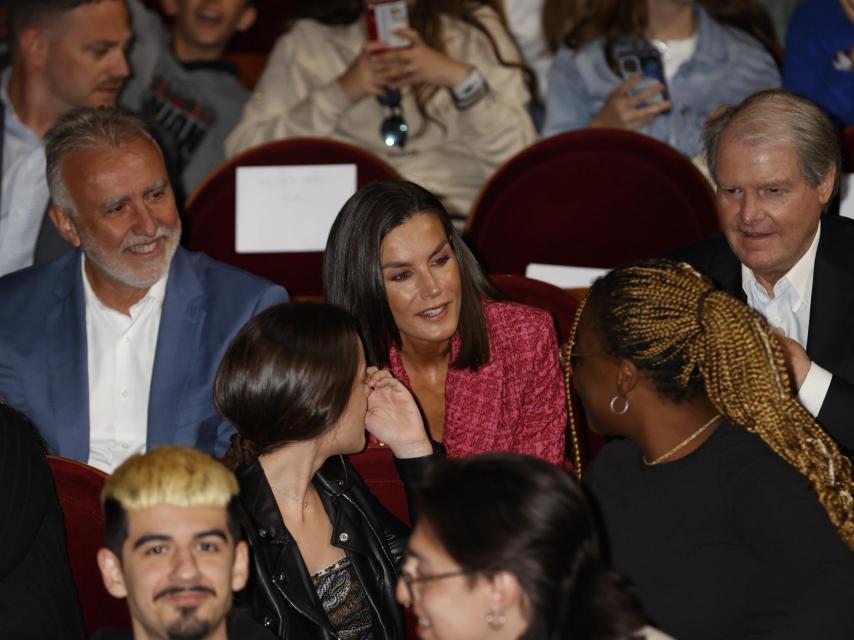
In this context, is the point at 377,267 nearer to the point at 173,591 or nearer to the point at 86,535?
the point at 86,535

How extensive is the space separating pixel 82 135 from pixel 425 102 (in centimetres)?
129

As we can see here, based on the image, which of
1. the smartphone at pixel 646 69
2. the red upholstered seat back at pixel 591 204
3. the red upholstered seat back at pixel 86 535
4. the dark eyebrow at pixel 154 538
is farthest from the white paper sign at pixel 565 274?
the dark eyebrow at pixel 154 538

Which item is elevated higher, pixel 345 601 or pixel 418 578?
pixel 418 578

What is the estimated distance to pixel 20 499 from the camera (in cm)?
210

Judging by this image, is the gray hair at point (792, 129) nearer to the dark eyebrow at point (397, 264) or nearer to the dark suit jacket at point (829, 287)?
the dark suit jacket at point (829, 287)

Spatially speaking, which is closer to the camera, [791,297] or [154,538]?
[154,538]

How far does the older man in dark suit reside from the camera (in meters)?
2.68

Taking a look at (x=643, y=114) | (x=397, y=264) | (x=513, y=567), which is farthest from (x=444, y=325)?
(x=643, y=114)

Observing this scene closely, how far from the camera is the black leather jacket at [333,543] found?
2.14 metres

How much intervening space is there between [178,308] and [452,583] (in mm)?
1490

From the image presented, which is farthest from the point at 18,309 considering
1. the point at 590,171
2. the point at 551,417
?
the point at 590,171

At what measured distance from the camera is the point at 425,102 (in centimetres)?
396

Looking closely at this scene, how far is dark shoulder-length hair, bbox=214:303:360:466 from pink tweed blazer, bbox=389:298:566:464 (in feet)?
2.00

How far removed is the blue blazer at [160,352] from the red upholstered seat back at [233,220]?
1.76ft
